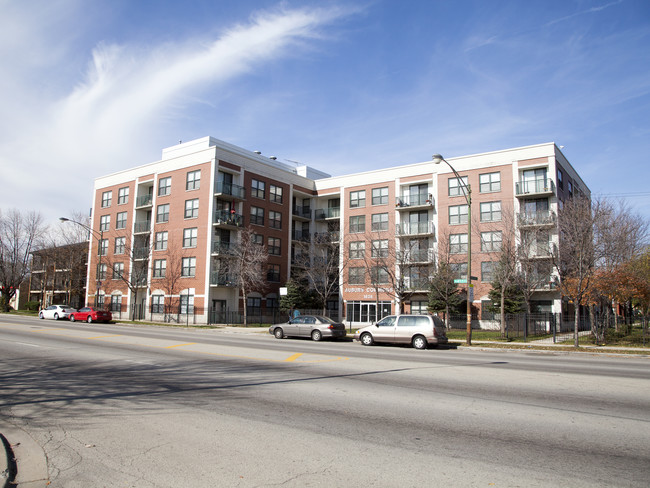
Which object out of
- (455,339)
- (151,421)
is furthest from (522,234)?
(151,421)

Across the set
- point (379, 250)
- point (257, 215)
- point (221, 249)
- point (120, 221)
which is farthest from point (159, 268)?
point (379, 250)

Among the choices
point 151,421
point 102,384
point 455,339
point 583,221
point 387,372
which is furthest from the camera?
point 455,339

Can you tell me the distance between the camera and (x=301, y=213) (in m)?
53.5

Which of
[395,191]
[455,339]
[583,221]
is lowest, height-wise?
[455,339]

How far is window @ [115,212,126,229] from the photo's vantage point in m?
51.8

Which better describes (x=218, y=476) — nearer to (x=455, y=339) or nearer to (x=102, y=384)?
(x=102, y=384)

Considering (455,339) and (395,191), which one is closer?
(455,339)

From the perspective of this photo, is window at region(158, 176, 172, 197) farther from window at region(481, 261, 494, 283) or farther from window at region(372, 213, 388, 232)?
window at region(481, 261, 494, 283)

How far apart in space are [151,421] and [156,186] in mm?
44994

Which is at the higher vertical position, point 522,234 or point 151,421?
point 522,234

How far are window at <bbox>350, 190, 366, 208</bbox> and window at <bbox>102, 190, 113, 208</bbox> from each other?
27.5m

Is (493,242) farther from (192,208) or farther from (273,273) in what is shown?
(192,208)

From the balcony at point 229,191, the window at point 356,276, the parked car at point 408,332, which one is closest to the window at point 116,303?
the balcony at point 229,191

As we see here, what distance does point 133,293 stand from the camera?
1919 inches
